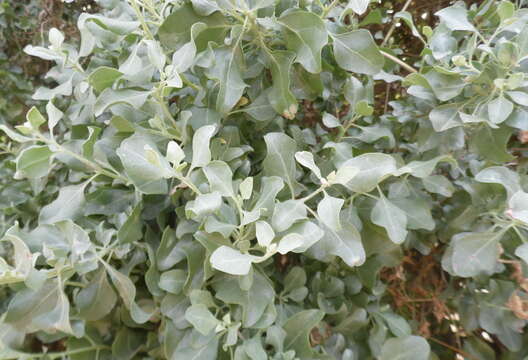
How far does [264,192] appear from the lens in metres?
0.52

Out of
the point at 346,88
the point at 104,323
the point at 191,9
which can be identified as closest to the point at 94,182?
the point at 104,323

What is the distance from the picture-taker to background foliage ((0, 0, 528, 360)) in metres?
0.52

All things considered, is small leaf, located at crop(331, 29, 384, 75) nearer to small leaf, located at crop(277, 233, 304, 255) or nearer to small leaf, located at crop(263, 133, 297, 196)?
small leaf, located at crop(263, 133, 297, 196)

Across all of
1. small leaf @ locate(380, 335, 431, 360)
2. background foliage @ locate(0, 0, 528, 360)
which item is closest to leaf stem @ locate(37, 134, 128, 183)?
background foliage @ locate(0, 0, 528, 360)

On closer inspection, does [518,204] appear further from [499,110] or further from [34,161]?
[34,161]

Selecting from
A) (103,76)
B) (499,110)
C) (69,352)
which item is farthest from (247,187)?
(69,352)

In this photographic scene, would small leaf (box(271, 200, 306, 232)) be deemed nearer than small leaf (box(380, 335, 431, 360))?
Yes

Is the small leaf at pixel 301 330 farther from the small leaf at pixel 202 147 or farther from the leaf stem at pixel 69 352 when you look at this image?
the leaf stem at pixel 69 352

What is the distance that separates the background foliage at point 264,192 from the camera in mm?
517

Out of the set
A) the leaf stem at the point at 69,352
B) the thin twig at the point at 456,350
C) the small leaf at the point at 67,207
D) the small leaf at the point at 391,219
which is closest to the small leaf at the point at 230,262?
the small leaf at the point at 391,219

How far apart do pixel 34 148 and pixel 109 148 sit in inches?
4.0

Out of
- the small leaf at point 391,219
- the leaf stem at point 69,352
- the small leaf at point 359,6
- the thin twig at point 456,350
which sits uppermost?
the small leaf at point 359,6

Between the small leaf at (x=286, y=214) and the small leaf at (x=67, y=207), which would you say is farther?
the small leaf at (x=67, y=207)

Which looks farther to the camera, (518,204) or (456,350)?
(456,350)
